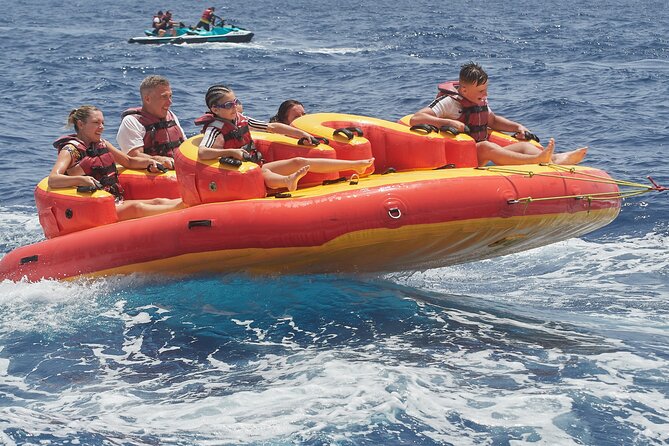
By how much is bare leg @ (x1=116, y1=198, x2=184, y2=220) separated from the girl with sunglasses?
581 mm

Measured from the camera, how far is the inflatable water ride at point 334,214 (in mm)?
6543

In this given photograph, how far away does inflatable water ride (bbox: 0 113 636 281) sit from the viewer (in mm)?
6543

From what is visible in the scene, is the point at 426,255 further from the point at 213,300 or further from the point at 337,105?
the point at 337,105

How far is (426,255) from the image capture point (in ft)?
22.9

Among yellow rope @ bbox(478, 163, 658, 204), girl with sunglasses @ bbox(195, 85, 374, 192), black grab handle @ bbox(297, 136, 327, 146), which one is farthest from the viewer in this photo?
black grab handle @ bbox(297, 136, 327, 146)

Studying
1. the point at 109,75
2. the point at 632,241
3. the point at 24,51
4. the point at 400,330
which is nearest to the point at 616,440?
the point at 400,330

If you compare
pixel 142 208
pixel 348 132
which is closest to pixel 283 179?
pixel 348 132

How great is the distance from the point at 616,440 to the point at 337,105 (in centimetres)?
1198

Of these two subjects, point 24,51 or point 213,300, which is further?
point 24,51

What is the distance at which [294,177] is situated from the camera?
22.1 ft

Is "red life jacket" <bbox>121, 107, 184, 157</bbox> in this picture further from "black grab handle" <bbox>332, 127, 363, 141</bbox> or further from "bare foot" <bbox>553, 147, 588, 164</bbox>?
"bare foot" <bbox>553, 147, 588, 164</bbox>

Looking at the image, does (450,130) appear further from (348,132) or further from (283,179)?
(283,179)

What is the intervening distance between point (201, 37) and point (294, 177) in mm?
21470

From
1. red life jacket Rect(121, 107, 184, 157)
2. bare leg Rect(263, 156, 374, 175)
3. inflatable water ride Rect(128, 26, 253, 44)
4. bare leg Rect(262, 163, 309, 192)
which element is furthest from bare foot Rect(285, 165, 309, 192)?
inflatable water ride Rect(128, 26, 253, 44)
